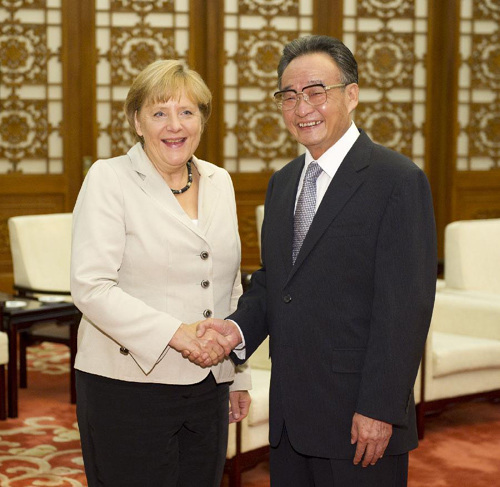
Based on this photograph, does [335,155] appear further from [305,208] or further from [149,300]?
[149,300]

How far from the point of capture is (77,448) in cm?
391

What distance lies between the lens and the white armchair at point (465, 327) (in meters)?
4.18

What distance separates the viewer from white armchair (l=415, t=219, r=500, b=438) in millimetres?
4180

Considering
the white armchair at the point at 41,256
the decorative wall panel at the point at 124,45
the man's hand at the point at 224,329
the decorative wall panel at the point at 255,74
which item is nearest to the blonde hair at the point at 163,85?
the man's hand at the point at 224,329

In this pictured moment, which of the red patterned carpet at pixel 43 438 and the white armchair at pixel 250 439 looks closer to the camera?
the white armchair at pixel 250 439

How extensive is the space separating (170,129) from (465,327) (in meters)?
2.92

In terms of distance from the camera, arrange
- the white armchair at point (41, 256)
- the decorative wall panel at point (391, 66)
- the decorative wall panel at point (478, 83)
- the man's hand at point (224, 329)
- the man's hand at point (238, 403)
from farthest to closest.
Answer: the decorative wall panel at point (478, 83), the decorative wall panel at point (391, 66), the white armchair at point (41, 256), the man's hand at point (238, 403), the man's hand at point (224, 329)

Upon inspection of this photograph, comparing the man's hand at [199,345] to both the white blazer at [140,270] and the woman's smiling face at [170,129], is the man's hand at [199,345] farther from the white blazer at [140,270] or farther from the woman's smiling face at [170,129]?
the woman's smiling face at [170,129]

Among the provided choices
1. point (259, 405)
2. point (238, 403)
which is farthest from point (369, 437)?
point (259, 405)

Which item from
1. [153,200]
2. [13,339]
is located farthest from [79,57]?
[153,200]

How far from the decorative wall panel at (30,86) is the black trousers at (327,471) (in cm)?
528

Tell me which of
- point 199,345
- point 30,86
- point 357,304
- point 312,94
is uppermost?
point 30,86

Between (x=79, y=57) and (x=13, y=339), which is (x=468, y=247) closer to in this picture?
(x=13, y=339)

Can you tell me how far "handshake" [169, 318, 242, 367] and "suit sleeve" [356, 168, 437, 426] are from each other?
375 mm
